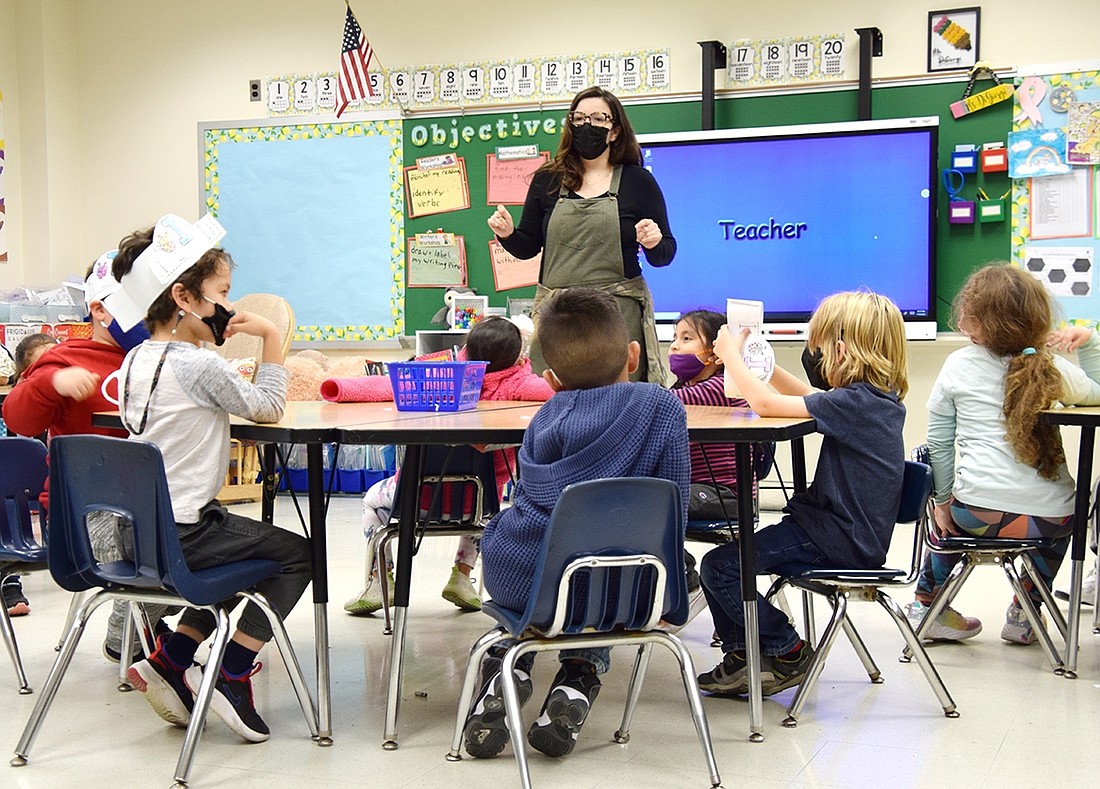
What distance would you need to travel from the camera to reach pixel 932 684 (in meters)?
2.72

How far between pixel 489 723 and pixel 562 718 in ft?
0.48

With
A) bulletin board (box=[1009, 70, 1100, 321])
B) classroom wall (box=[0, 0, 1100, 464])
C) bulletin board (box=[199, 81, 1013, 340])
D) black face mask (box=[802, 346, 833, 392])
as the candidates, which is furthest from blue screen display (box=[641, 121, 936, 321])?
black face mask (box=[802, 346, 833, 392])

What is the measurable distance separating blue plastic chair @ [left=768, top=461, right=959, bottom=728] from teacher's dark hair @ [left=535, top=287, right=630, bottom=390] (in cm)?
70

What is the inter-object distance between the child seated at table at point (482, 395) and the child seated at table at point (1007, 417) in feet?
3.56

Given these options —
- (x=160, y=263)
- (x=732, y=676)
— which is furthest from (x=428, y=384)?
(x=732, y=676)

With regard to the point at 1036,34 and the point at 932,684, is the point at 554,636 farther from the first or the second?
the point at 1036,34

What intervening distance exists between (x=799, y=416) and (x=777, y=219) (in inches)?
144

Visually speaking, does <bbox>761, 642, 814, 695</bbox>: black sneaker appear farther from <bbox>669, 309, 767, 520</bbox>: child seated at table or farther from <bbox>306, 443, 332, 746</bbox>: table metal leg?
<bbox>306, 443, 332, 746</bbox>: table metal leg

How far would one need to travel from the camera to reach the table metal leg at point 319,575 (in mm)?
2479

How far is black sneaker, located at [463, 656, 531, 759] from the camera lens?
2.39 metres

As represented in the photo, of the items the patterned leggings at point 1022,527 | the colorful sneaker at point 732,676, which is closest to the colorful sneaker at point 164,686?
the colorful sneaker at point 732,676

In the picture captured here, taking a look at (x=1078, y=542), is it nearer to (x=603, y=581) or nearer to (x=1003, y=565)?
(x=1003, y=565)

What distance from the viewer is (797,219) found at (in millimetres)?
6098

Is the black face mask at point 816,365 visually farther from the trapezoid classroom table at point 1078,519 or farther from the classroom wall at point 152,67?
the classroom wall at point 152,67
